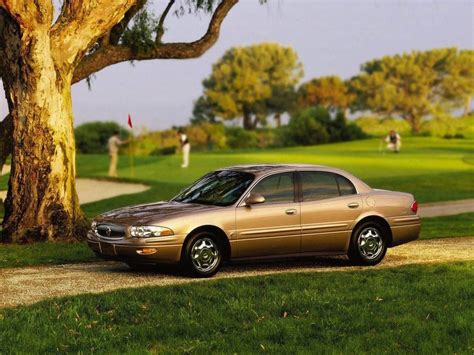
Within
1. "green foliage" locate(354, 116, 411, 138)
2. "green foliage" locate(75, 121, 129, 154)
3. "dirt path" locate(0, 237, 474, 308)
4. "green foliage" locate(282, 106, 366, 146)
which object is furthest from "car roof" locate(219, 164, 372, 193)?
"green foliage" locate(354, 116, 411, 138)

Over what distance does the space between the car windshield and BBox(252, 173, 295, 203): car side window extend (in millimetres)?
194

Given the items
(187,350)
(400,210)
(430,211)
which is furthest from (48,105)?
(430,211)

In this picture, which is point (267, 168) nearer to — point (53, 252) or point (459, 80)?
point (53, 252)

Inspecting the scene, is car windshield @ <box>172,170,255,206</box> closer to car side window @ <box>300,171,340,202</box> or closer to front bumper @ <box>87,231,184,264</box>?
car side window @ <box>300,171,340,202</box>

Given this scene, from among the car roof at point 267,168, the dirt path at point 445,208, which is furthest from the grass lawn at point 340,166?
the car roof at point 267,168

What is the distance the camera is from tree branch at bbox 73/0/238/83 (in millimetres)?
21422

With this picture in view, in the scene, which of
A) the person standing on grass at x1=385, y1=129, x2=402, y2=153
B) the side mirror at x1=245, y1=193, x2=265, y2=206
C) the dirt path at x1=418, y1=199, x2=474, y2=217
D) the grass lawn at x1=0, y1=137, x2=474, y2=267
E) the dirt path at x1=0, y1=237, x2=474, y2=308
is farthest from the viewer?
the person standing on grass at x1=385, y1=129, x2=402, y2=153

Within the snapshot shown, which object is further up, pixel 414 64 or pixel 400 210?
pixel 414 64

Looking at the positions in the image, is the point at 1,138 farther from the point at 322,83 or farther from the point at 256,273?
the point at 322,83

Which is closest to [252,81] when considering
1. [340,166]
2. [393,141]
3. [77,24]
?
[393,141]

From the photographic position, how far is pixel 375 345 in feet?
26.9

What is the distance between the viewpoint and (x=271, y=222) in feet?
41.5

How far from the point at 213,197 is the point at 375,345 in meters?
5.17

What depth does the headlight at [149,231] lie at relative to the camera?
39.0 feet
